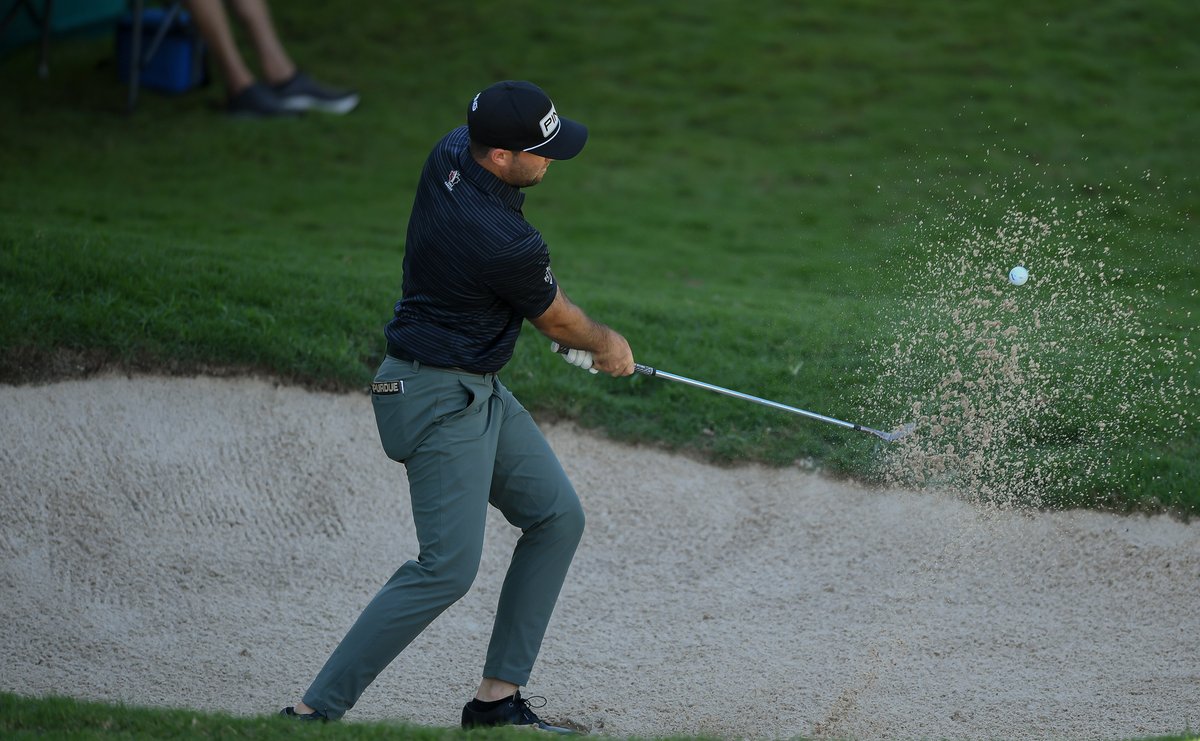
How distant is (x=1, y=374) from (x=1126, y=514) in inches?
210

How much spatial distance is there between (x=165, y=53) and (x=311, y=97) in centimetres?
154

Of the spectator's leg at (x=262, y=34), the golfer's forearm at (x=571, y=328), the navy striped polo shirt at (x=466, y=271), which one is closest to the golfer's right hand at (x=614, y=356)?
the golfer's forearm at (x=571, y=328)

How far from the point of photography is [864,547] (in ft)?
18.7

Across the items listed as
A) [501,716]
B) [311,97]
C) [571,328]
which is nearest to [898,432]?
[571,328]

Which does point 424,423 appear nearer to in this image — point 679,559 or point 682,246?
point 679,559

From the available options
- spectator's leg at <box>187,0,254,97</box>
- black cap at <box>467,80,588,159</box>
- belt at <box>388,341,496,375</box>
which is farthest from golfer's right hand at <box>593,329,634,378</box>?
spectator's leg at <box>187,0,254,97</box>

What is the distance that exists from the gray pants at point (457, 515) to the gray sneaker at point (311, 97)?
888 centimetres

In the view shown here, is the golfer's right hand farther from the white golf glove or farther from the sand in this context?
the sand

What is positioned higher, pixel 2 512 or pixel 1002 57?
Result: pixel 1002 57

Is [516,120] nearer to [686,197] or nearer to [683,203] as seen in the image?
[683,203]

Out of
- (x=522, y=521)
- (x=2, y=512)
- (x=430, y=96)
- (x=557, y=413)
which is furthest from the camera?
(x=430, y=96)

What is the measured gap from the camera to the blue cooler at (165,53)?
40.3 feet

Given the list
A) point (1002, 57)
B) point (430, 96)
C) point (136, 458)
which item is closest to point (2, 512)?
point (136, 458)

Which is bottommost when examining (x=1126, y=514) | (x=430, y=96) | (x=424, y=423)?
(x=430, y=96)
